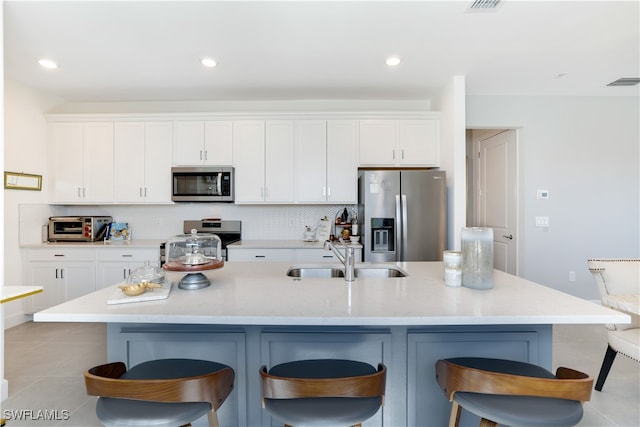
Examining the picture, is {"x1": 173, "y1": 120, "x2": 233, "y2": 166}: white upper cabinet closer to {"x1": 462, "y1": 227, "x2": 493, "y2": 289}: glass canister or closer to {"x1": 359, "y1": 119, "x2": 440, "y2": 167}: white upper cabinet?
{"x1": 359, "y1": 119, "x2": 440, "y2": 167}: white upper cabinet

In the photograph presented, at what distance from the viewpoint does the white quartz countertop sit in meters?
1.29

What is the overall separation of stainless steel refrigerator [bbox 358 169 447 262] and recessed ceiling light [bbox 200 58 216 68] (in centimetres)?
184

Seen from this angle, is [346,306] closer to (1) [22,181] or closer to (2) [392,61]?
(2) [392,61]

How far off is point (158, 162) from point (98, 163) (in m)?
0.71

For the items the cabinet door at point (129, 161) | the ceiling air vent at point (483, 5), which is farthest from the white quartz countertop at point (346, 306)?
the cabinet door at point (129, 161)

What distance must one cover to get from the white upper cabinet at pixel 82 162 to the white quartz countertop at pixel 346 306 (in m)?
2.81

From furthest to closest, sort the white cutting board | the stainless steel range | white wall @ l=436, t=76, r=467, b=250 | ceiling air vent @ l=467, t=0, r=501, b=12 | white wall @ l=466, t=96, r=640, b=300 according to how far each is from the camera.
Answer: the stainless steel range
white wall @ l=466, t=96, r=640, b=300
white wall @ l=436, t=76, r=467, b=250
ceiling air vent @ l=467, t=0, r=501, b=12
the white cutting board

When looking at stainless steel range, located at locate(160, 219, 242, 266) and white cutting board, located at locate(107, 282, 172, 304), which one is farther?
stainless steel range, located at locate(160, 219, 242, 266)

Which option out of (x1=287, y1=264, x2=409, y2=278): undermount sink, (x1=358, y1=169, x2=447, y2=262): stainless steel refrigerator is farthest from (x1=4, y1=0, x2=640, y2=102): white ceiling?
(x1=287, y1=264, x2=409, y2=278): undermount sink

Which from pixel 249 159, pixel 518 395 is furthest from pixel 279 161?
pixel 518 395

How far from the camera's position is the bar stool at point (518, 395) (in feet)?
3.50

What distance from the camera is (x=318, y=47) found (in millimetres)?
2811

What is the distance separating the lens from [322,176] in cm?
394

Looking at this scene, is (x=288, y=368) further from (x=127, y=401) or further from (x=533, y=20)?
(x=533, y=20)
